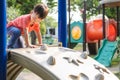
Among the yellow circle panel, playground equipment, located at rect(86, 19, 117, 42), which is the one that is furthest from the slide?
the yellow circle panel

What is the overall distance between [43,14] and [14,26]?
14.4 inches

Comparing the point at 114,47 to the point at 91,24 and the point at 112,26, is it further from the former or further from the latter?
the point at 91,24

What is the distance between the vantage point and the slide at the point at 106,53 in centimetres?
924

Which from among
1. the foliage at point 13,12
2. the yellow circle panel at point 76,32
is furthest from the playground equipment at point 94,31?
the foliage at point 13,12

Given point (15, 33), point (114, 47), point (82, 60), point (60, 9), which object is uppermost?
point (60, 9)

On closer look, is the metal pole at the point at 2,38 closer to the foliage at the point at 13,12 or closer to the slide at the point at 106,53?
the slide at the point at 106,53

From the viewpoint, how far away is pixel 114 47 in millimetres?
9594

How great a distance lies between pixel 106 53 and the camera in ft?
31.5

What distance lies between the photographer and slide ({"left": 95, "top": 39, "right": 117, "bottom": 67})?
30.3 ft

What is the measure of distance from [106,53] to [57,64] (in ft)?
23.3

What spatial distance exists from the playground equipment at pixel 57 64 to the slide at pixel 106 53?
243 inches

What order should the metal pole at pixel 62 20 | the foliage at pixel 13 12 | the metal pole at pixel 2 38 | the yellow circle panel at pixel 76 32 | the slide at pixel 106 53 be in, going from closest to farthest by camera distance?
1. the metal pole at pixel 2 38
2. the metal pole at pixel 62 20
3. the slide at pixel 106 53
4. the yellow circle panel at pixel 76 32
5. the foliage at pixel 13 12

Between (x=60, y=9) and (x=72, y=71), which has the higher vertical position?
(x=60, y=9)

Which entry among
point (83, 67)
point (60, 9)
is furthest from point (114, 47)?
point (83, 67)
